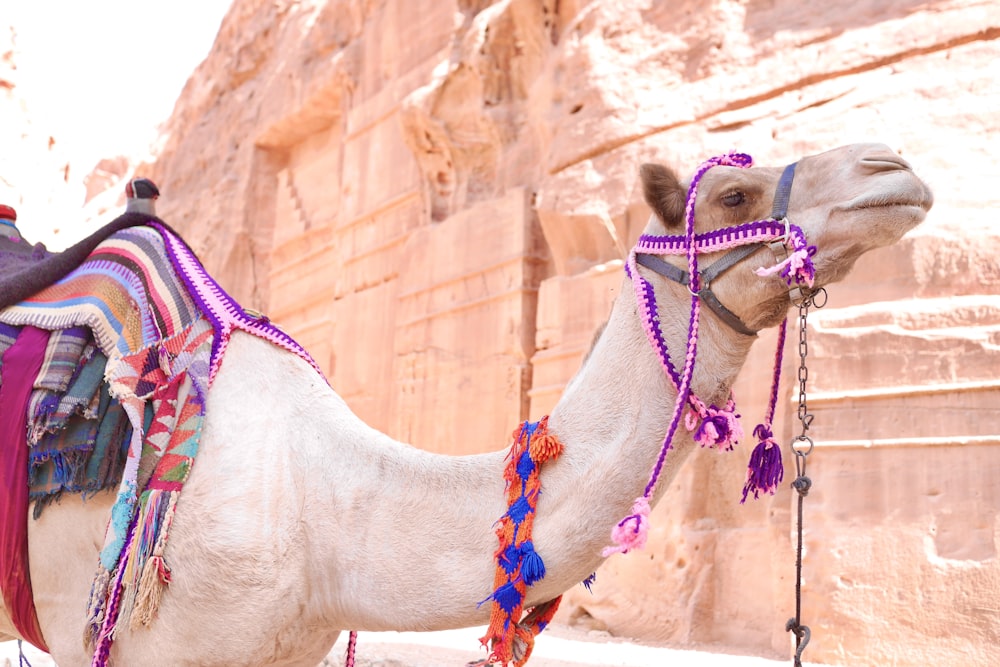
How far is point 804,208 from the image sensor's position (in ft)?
8.43

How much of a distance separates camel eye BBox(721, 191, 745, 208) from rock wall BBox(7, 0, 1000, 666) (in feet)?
11.9

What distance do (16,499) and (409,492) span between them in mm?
1225

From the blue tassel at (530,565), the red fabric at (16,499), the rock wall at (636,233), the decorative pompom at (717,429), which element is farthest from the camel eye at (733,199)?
the rock wall at (636,233)

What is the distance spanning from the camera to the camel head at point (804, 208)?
2.43 metres

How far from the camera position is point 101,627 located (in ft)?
9.11

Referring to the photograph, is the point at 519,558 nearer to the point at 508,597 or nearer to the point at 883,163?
the point at 508,597

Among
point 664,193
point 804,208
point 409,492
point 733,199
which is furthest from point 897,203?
point 409,492

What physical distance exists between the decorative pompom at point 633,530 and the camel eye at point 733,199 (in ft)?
2.55

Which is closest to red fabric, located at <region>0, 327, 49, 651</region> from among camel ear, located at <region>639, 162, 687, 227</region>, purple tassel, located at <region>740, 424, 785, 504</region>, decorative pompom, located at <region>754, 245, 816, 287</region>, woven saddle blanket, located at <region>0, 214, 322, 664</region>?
woven saddle blanket, located at <region>0, 214, 322, 664</region>

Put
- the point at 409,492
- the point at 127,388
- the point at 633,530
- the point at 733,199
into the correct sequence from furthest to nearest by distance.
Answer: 1. the point at 127,388
2. the point at 409,492
3. the point at 733,199
4. the point at 633,530

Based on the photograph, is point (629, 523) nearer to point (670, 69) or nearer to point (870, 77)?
point (870, 77)

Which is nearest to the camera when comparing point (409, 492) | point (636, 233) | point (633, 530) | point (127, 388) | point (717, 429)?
point (633, 530)

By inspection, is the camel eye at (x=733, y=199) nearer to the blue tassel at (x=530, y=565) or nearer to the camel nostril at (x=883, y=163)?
the camel nostril at (x=883, y=163)

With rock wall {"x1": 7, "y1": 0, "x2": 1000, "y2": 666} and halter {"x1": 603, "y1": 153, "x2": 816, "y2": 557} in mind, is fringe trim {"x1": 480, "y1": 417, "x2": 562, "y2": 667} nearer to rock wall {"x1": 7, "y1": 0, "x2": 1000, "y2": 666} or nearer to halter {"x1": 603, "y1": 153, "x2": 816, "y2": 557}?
halter {"x1": 603, "y1": 153, "x2": 816, "y2": 557}
